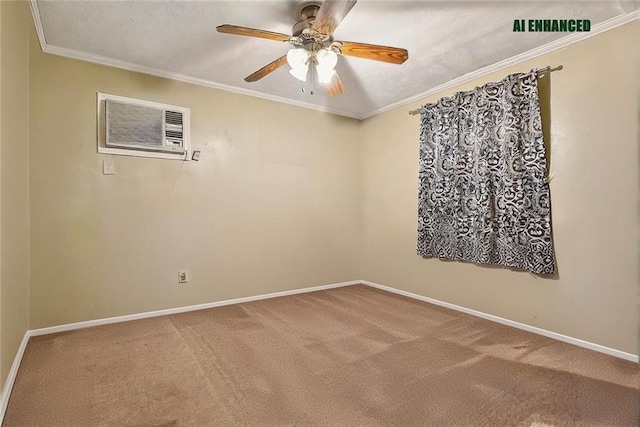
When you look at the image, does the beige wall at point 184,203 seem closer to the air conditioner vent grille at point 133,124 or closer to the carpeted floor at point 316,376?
the air conditioner vent grille at point 133,124

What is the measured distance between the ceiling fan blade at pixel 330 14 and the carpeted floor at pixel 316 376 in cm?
208

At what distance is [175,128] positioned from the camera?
9.84ft

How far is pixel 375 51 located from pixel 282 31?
0.74m

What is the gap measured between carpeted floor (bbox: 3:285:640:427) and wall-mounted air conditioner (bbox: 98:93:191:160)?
1553 millimetres

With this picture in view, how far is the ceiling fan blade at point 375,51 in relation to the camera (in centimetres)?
200

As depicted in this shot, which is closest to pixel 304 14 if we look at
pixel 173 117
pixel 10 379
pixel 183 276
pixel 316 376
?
pixel 173 117

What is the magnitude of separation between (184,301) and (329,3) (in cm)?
280

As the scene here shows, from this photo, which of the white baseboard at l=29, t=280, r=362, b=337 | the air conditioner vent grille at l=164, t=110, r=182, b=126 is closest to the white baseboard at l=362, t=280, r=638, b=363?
the white baseboard at l=29, t=280, r=362, b=337

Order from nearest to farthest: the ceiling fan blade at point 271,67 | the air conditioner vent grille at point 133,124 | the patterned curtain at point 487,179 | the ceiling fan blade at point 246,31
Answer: the ceiling fan blade at point 246,31 → the ceiling fan blade at point 271,67 → the patterned curtain at point 487,179 → the air conditioner vent grille at point 133,124

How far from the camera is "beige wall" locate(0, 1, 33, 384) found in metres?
1.57

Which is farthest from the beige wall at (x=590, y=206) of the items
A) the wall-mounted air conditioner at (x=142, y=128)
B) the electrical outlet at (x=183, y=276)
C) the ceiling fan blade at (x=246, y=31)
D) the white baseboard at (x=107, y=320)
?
the wall-mounted air conditioner at (x=142, y=128)

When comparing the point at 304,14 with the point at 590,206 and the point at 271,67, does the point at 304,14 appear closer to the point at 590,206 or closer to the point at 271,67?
the point at 271,67

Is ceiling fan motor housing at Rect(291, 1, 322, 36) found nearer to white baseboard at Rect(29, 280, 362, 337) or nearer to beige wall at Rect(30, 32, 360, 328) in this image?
beige wall at Rect(30, 32, 360, 328)

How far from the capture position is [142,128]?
2836 millimetres
